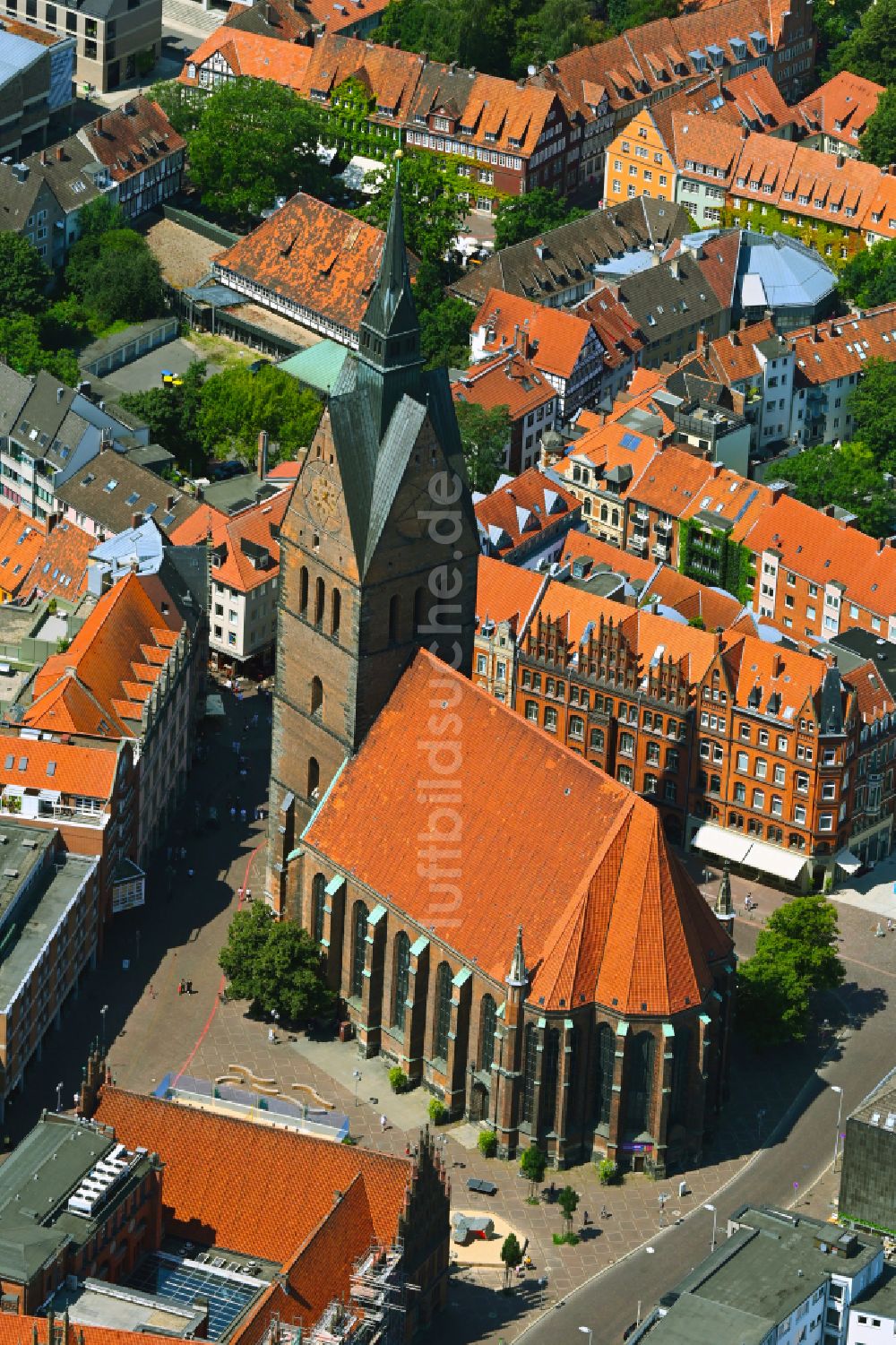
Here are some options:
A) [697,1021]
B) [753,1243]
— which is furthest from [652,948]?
[753,1243]

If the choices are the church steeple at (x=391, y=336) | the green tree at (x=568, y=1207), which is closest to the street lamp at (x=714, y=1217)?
the green tree at (x=568, y=1207)

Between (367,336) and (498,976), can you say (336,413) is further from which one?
(498,976)

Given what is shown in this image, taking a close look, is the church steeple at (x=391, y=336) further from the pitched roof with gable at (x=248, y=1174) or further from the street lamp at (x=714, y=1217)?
the street lamp at (x=714, y=1217)

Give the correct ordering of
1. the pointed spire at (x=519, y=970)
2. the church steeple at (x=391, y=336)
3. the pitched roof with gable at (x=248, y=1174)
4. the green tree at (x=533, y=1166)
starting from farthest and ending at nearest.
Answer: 1. the green tree at (x=533, y=1166)
2. the church steeple at (x=391, y=336)
3. the pointed spire at (x=519, y=970)
4. the pitched roof with gable at (x=248, y=1174)

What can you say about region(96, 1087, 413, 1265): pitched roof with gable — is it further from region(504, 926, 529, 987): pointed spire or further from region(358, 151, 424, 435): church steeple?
region(358, 151, 424, 435): church steeple

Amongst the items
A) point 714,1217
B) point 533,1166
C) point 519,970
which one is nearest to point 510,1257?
point 533,1166
